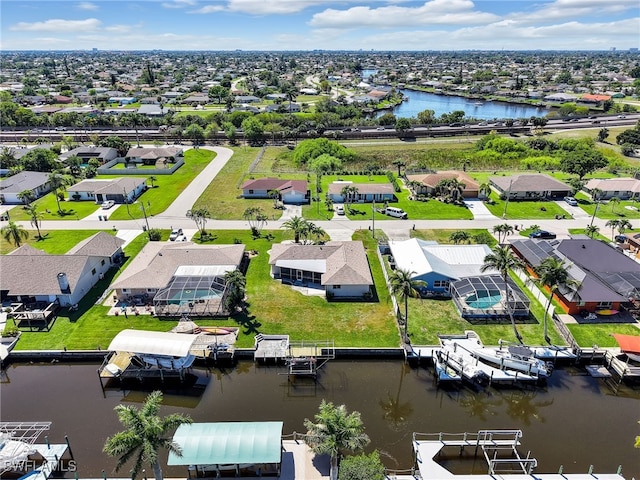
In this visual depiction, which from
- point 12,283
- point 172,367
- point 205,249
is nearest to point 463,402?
point 172,367

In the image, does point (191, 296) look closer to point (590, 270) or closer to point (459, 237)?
point (459, 237)

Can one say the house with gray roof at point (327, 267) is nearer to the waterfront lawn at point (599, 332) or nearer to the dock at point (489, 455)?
the dock at point (489, 455)

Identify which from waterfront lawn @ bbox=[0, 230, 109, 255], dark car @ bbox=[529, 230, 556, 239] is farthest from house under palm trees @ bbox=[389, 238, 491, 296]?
waterfront lawn @ bbox=[0, 230, 109, 255]

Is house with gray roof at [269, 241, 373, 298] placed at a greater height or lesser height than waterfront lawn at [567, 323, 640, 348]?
greater

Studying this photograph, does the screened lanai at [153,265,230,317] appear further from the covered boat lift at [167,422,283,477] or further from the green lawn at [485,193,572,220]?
the green lawn at [485,193,572,220]

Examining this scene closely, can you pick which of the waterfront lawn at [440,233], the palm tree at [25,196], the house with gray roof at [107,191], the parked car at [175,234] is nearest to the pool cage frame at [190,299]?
the parked car at [175,234]
